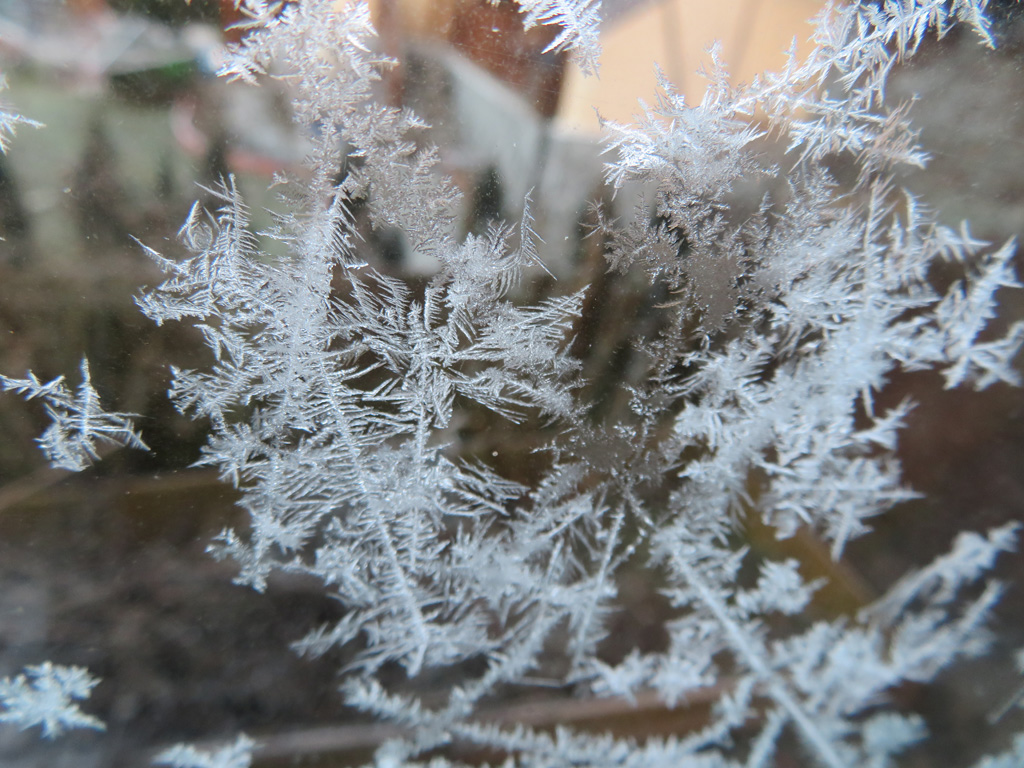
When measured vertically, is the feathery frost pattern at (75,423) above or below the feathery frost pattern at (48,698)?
above

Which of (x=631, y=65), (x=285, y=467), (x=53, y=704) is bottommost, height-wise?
(x=53, y=704)

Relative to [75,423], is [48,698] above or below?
below

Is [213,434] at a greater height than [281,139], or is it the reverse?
[281,139]

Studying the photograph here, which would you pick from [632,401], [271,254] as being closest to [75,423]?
[271,254]

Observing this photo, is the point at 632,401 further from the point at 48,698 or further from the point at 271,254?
the point at 48,698

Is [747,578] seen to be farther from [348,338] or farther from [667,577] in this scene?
[348,338]

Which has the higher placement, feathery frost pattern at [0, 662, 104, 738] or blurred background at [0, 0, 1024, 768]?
blurred background at [0, 0, 1024, 768]

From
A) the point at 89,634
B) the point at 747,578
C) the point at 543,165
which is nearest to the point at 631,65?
the point at 543,165

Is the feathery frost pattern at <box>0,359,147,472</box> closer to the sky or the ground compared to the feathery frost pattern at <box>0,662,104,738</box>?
closer to the sky
